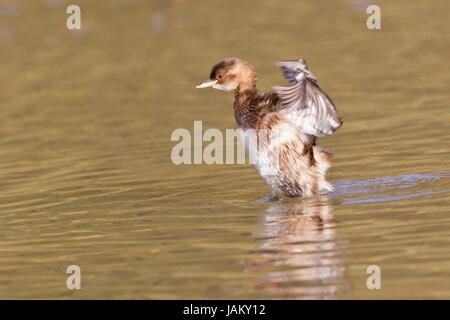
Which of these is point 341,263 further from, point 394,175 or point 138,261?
point 394,175

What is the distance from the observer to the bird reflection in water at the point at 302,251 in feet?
25.2

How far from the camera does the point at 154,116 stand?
1498 cm

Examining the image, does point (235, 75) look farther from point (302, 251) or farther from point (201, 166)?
point (302, 251)

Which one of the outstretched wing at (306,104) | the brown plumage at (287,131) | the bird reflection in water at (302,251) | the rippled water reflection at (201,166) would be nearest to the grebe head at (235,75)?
the brown plumage at (287,131)

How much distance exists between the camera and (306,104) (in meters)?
10.1

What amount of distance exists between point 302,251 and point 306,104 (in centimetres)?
184

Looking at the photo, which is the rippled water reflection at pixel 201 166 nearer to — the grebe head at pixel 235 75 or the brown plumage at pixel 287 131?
the brown plumage at pixel 287 131

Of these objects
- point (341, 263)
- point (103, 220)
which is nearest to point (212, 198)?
point (103, 220)

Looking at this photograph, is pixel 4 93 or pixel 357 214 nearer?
pixel 357 214

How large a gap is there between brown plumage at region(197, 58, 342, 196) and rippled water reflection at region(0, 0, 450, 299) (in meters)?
0.23

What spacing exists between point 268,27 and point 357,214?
1108cm

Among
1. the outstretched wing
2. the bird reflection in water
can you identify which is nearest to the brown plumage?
the outstretched wing

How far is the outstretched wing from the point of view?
32.4 ft

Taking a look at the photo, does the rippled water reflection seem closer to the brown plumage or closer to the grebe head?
the brown plumage
